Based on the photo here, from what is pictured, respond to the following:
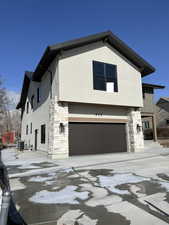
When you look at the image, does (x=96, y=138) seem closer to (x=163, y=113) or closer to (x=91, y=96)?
(x=91, y=96)

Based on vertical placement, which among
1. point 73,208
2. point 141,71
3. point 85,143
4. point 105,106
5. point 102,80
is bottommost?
point 73,208

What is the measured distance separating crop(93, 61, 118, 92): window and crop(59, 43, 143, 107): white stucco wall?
31 cm

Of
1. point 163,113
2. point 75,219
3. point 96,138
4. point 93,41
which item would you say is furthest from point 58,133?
point 163,113

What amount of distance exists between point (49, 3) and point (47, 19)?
4.25ft

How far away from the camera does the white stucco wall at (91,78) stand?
1119 centimetres

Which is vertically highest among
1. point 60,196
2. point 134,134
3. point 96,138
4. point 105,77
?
point 105,77

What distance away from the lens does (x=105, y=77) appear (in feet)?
41.5

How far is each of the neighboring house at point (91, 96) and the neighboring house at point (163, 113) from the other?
1594cm

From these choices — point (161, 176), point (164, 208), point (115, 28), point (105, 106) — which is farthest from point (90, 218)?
point (115, 28)

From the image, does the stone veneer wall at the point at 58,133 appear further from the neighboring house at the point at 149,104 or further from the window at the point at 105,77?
the neighboring house at the point at 149,104

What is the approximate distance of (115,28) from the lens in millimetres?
13578

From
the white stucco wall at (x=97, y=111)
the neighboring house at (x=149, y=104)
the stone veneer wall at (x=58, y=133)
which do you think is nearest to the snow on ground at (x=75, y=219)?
the stone veneer wall at (x=58, y=133)

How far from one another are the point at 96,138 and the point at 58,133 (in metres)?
3.18

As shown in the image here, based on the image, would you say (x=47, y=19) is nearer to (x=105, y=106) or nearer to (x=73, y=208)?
(x=105, y=106)
